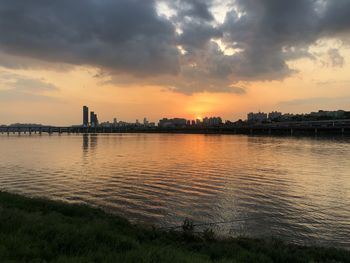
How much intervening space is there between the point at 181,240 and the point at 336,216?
42.1 feet

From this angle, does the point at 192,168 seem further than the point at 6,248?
Yes

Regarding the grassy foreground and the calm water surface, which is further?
the calm water surface

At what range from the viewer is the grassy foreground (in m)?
10.4

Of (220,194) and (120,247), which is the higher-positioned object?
(120,247)

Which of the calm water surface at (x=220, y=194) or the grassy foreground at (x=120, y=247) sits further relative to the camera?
the calm water surface at (x=220, y=194)

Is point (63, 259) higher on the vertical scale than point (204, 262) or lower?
higher

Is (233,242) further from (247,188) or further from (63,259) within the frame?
(247,188)

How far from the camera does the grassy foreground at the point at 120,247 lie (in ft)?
34.1

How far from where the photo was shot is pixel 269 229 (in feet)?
68.7

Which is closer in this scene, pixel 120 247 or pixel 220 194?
pixel 120 247

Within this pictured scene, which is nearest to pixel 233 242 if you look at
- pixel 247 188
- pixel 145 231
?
pixel 145 231

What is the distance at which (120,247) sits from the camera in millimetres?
12297

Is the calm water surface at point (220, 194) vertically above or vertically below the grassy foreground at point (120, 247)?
below

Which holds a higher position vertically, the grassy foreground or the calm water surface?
the grassy foreground
